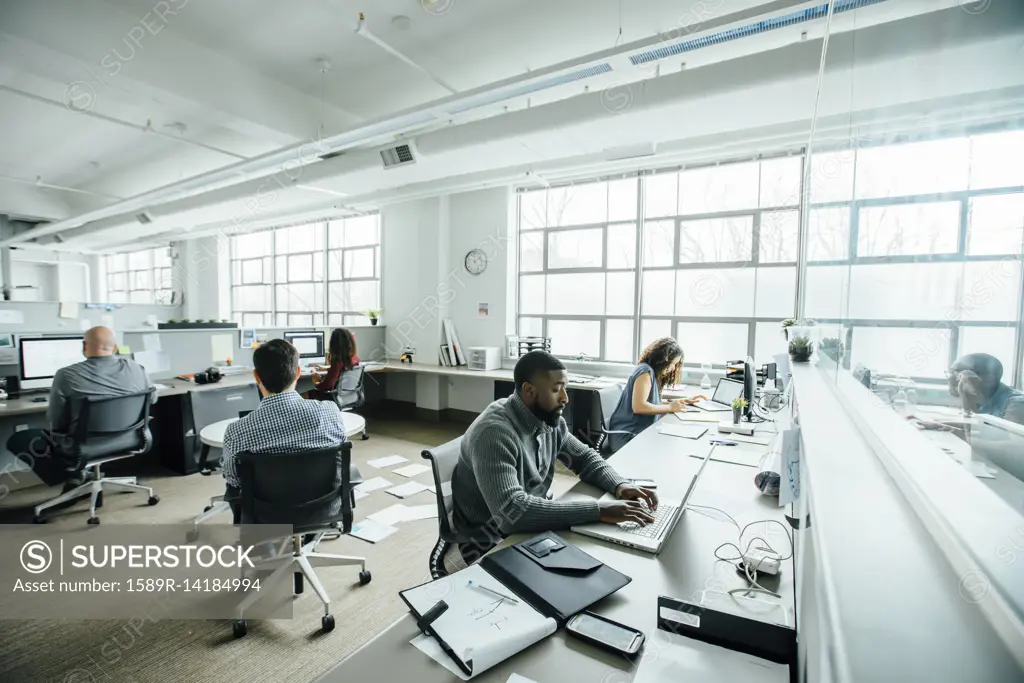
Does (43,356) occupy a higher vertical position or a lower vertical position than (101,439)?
higher

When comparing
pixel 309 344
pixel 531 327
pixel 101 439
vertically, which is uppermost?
pixel 531 327

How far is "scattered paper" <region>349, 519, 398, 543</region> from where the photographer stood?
9.05ft

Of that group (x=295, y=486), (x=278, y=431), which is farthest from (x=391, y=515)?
(x=278, y=431)

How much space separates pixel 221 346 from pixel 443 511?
3966 mm

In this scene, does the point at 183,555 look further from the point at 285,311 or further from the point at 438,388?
the point at 285,311

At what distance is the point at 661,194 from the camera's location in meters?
4.75

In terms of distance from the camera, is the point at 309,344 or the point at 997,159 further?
the point at 309,344

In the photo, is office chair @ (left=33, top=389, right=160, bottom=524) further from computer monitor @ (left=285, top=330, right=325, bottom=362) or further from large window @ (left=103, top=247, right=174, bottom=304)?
large window @ (left=103, top=247, right=174, bottom=304)

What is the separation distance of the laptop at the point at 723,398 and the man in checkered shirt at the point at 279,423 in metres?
2.60

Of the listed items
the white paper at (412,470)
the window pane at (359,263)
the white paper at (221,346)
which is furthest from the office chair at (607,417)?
the window pane at (359,263)

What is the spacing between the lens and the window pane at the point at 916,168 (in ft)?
1.88

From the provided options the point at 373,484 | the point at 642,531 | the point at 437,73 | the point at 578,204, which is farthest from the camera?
the point at 578,204

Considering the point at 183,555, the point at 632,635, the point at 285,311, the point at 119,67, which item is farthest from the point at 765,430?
the point at 285,311

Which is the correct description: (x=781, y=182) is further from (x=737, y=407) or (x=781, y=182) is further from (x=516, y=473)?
(x=516, y=473)
